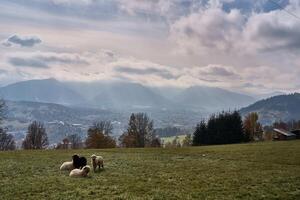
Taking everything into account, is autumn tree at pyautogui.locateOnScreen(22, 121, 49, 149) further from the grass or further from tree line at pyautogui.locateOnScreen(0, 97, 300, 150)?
the grass

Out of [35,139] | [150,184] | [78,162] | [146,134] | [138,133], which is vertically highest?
[138,133]

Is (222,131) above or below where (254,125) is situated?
below

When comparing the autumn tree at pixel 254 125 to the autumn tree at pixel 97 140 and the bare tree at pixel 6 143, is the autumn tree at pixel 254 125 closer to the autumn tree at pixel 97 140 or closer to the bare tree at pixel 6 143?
the autumn tree at pixel 97 140

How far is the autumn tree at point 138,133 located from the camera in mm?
128375

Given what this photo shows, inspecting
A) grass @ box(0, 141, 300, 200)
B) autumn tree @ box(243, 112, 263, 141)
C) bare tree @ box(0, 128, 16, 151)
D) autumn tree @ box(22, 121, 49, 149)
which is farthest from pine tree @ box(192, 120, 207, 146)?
grass @ box(0, 141, 300, 200)

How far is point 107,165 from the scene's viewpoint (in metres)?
34.6

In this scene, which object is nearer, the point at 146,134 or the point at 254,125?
the point at 146,134

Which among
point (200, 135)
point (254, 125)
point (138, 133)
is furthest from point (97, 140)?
point (254, 125)

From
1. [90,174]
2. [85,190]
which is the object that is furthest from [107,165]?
[85,190]

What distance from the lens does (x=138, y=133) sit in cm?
13150

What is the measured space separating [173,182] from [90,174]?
7.08 metres

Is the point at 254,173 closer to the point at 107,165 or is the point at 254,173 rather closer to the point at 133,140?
the point at 107,165

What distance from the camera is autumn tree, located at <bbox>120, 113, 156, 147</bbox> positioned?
12838cm

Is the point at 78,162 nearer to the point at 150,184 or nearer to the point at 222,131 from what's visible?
the point at 150,184
